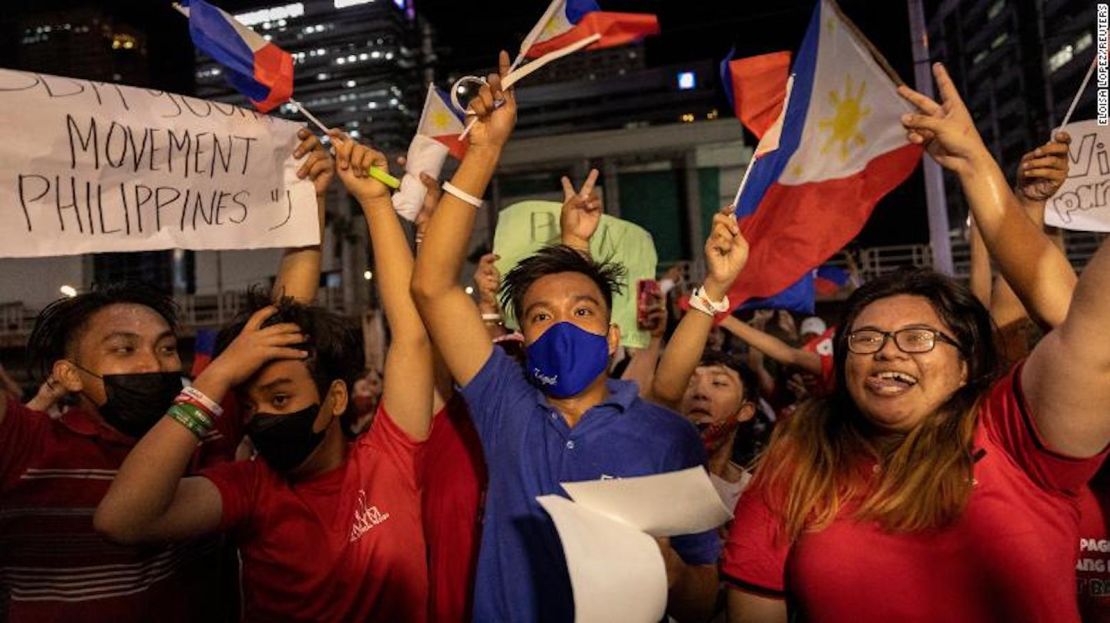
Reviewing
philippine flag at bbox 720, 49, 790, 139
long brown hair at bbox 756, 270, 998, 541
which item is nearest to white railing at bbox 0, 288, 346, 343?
philippine flag at bbox 720, 49, 790, 139

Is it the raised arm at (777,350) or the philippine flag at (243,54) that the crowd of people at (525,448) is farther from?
the raised arm at (777,350)

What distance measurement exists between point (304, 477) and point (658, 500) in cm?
129

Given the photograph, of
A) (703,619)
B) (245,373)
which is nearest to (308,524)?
(245,373)

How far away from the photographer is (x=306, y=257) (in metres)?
3.08

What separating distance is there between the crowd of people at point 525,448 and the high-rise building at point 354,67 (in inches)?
408

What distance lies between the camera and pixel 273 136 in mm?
3025

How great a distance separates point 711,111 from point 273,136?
19.7 meters

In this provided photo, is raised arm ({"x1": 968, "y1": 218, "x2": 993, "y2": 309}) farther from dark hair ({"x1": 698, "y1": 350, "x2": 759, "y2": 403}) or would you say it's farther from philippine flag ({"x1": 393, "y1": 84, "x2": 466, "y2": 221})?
philippine flag ({"x1": 393, "y1": 84, "x2": 466, "y2": 221})

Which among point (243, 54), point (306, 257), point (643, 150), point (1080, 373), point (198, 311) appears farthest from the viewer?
point (198, 311)

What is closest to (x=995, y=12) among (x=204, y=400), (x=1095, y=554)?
(x=1095, y=554)

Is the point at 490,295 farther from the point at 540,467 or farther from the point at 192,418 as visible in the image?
the point at 192,418

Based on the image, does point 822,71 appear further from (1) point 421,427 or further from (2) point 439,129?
(1) point 421,427

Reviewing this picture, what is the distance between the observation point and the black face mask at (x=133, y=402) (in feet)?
8.06

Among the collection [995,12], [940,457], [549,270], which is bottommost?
[940,457]
